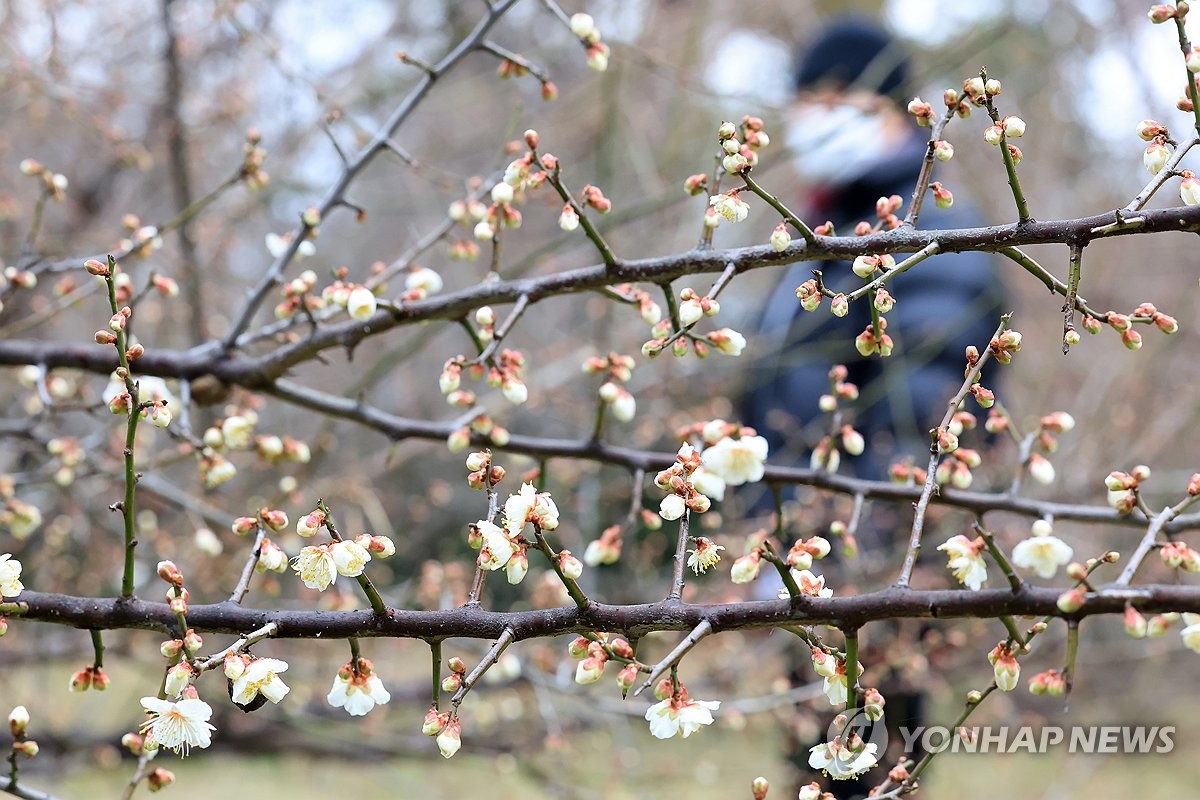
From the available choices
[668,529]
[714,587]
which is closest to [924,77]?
[714,587]

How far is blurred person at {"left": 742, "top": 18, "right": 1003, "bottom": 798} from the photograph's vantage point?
2998mm

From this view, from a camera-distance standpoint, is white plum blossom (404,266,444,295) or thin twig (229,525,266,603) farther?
white plum blossom (404,266,444,295)

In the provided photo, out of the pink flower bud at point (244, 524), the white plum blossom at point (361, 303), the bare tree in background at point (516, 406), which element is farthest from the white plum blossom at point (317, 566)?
the white plum blossom at point (361, 303)

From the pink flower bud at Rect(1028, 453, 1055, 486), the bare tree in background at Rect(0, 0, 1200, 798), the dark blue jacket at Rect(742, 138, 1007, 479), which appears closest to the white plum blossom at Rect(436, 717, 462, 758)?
the bare tree in background at Rect(0, 0, 1200, 798)

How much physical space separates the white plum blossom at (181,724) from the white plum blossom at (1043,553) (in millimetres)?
897

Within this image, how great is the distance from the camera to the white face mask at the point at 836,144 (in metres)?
3.08

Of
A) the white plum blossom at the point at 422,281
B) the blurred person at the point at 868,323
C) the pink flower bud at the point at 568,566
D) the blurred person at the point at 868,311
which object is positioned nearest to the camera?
the pink flower bud at the point at 568,566

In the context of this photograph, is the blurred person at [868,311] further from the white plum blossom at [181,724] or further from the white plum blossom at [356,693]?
the white plum blossom at [181,724]

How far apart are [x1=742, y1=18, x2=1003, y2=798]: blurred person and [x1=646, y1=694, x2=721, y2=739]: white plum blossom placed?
5.47 feet

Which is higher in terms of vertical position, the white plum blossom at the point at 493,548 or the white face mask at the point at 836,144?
the white face mask at the point at 836,144

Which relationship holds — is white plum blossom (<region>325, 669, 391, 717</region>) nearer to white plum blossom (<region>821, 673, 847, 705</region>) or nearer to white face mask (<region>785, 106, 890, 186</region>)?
white plum blossom (<region>821, 673, 847, 705</region>)

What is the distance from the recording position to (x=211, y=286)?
3541mm

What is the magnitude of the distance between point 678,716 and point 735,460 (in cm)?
29

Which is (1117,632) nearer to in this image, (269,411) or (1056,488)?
(1056,488)
